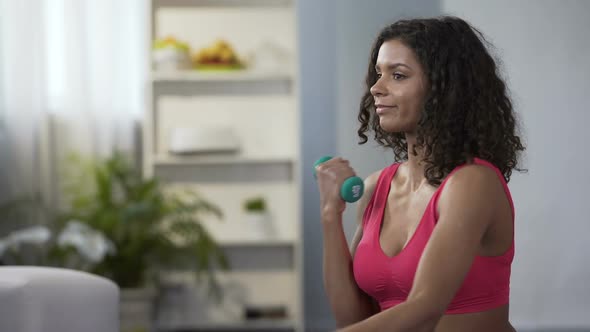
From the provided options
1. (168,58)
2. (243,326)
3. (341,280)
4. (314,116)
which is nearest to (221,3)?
(168,58)

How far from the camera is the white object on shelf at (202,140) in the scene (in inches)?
144

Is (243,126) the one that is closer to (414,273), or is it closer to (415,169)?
(415,169)

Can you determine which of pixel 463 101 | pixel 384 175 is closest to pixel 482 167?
pixel 463 101

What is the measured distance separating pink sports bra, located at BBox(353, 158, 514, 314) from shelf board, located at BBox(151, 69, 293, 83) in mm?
2467

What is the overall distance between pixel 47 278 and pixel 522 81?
1.42 metres

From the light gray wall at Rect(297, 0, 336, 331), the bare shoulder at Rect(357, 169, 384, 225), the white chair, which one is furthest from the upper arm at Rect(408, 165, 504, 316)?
the light gray wall at Rect(297, 0, 336, 331)

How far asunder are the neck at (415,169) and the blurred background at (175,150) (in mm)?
1788

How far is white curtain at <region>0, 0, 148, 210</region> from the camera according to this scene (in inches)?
142

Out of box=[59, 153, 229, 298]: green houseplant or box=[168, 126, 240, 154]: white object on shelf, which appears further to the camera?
box=[168, 126, 240, 154]: white object on shelf

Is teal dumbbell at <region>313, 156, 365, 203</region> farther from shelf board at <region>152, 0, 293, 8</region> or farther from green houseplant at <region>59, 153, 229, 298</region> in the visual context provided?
shelf board at <region>152, 0, 293, 8</region>

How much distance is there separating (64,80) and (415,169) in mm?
2799

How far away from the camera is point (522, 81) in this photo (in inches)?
85.0

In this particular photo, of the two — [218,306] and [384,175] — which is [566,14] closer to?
[384,175]

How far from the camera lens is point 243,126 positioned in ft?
12.7
